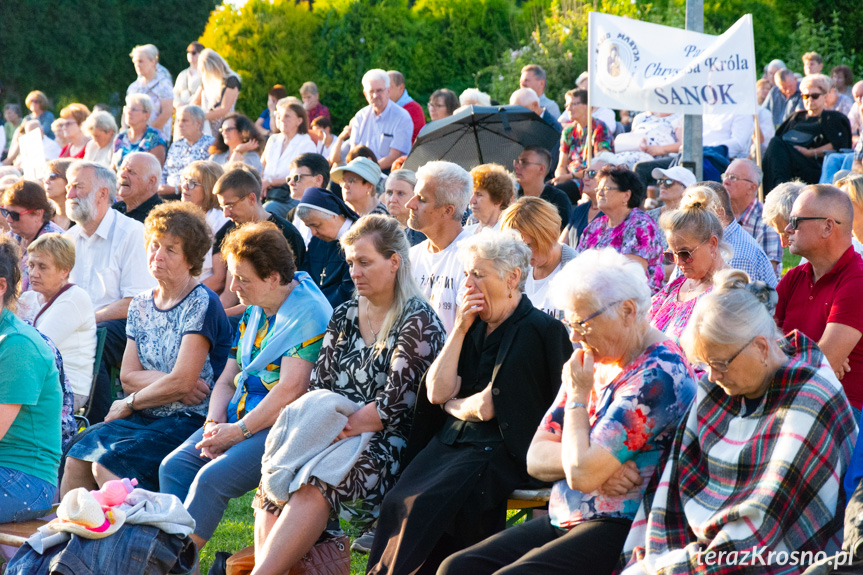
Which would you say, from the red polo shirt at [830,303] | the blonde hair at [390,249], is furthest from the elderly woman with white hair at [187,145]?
the red polo shirt at [830,303]

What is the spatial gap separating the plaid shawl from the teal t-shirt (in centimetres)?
259

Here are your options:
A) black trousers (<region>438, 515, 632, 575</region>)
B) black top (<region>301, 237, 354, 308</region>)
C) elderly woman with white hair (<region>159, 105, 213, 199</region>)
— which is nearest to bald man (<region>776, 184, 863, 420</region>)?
black trousers (<region>438, 515, 632, 575</region>)

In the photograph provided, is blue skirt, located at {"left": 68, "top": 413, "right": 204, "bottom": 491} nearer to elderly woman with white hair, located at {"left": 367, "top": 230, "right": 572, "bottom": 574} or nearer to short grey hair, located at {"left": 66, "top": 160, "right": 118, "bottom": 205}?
elderly woman with white hair, located at {"left": 367, "top": 230, "right": 572, "bottom": 574}

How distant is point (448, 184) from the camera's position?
18.7 feet

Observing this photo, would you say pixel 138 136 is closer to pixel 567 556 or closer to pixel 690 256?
pixel 690 256

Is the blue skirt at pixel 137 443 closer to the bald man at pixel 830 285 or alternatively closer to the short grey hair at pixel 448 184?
the short grey hair at pixel 448 184

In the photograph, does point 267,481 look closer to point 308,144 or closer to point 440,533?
point 440,533

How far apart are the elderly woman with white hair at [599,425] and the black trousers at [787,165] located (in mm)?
8050

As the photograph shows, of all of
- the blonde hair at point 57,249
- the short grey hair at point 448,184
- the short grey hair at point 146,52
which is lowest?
the blonde hair at point 57,249

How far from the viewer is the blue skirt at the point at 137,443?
482 centimetres

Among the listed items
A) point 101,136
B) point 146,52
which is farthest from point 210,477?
point 146,52

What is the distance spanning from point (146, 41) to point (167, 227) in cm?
2634

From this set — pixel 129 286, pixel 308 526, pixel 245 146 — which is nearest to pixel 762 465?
pixel 308 526

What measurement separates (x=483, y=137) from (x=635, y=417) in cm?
578
